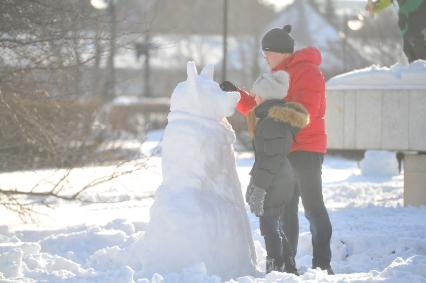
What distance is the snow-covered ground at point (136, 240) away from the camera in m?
5.07

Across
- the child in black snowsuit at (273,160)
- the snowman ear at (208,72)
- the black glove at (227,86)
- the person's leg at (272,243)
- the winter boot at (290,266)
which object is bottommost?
the winter boot at (290,266)

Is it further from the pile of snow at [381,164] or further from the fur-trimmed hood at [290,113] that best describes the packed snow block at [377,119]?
the pile of snow at [381,164]

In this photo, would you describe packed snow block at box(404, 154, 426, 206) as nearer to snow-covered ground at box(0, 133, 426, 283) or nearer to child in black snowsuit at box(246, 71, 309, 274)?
snow-covered ground at box(0, 133, 426, 283)

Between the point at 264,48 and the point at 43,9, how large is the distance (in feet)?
10.3

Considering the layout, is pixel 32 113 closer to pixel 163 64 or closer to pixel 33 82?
pixel 33 82

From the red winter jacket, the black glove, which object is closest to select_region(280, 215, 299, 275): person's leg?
the red winter jacket

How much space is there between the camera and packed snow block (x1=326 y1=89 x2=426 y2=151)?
28.3ft

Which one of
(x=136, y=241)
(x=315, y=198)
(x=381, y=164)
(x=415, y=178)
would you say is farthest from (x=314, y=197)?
(x=381, y=164)

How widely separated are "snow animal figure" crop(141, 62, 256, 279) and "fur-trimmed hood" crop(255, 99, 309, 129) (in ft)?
0.89

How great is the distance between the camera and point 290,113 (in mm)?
5449

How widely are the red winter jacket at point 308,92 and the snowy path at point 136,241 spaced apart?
2.85ft

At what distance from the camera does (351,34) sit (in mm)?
33000

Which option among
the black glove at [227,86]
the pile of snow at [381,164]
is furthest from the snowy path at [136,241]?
the pile of snow at [381,164]

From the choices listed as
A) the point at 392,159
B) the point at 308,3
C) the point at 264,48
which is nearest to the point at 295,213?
the point at 264,48
